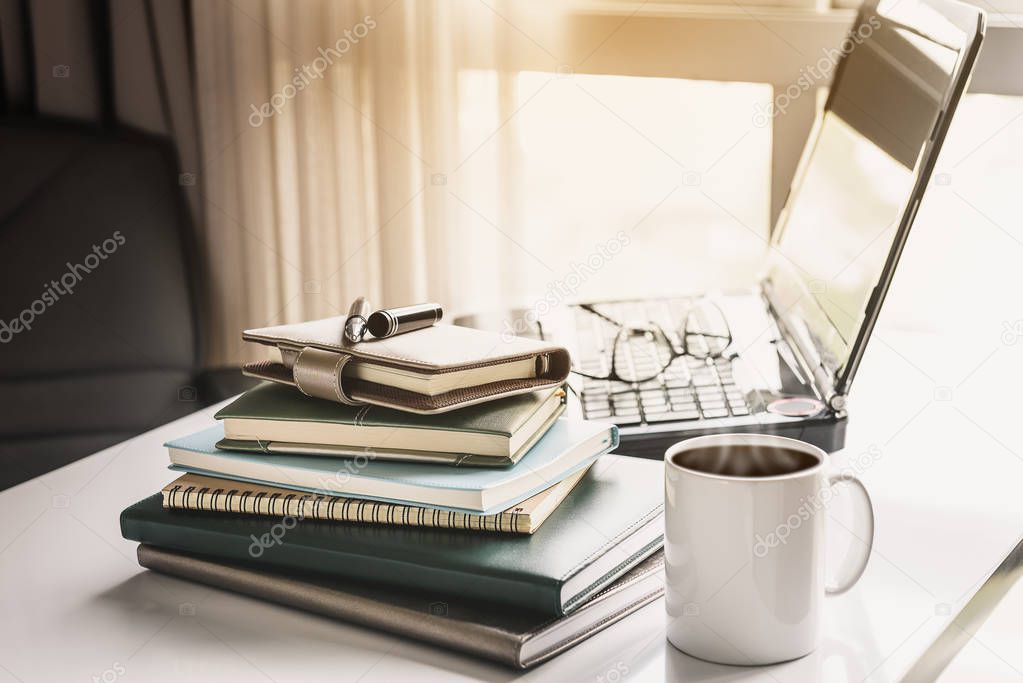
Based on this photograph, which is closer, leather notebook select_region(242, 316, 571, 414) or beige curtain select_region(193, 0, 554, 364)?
leather notebook select_region(242, 316, 571, 414)

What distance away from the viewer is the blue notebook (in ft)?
1.73

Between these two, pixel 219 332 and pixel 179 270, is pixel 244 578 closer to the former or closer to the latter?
pixel 179 270

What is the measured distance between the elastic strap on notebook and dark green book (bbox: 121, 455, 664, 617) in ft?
0.28

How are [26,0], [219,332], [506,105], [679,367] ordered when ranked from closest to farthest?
1. [679,367]
2. [26,0]
3. [506,105]
4. [219,332]

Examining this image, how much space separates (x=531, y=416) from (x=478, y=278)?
142 cm

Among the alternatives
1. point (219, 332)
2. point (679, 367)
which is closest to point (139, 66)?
point (219, 332)

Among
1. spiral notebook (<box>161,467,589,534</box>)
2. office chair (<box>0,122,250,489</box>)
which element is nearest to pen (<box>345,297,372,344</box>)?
spiral notebook (<box>161,467,589,534</box>)

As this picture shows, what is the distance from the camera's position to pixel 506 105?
1892 millimetres

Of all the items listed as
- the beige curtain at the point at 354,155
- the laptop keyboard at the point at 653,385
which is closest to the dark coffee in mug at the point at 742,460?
the laptop keyboard at the point at 653,385

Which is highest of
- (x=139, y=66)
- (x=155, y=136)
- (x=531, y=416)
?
(x=139, y=66)

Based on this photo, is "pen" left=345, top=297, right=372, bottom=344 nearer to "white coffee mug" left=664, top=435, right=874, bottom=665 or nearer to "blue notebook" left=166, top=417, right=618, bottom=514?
"blue notebook" left=166, top=417, right=618, bottom=514

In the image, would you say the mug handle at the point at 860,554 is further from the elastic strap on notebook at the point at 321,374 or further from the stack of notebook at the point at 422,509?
the elastic strap on notebook at the point at 321,374

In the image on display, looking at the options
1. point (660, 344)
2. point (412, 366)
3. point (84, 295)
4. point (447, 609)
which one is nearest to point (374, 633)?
point (447, 609)

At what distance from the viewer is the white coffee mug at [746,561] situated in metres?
0.47
